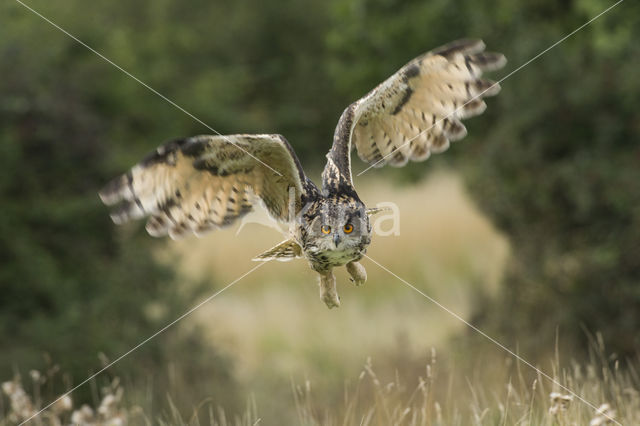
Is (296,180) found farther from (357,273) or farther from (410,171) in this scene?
(410,171)

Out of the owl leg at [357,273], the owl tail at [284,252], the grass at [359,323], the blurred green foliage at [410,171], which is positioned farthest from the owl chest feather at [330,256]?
the blurred green foliage at [410,171]

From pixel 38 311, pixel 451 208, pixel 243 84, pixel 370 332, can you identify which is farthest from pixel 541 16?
pixel 243 84

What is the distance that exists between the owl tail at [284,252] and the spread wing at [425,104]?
81 cm

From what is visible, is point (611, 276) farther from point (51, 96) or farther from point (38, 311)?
point (51, 96)

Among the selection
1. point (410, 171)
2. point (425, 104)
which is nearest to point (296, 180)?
point (425, 104)

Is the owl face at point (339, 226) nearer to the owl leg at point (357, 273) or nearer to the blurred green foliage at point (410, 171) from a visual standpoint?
the owl leg at point (357, 273)

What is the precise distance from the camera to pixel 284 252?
4.66m

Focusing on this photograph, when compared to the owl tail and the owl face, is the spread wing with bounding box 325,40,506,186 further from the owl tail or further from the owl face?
the owl tail

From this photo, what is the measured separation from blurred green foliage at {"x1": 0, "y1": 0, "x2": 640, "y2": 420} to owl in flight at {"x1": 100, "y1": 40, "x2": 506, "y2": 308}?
219 cm

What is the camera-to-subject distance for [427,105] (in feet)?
17.2

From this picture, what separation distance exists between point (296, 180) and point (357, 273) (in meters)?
0.60

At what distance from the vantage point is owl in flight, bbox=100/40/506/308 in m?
4.18

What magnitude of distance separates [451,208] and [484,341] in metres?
4.84

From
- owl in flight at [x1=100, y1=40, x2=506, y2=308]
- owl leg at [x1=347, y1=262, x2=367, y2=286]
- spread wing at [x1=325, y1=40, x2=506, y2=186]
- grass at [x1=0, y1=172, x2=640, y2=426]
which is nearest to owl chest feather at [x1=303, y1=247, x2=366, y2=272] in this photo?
owl in flight at [x1=100, y1=40, x2=506, y2=308]
